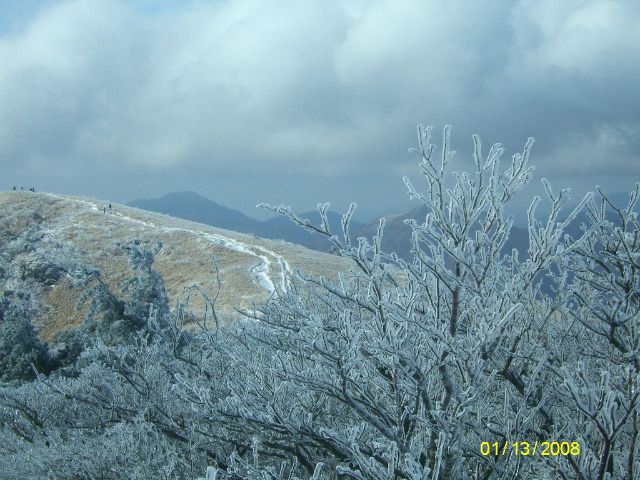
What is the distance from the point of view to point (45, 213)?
215 feet

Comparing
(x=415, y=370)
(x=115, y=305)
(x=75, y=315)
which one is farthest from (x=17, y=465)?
(x=75, y=315)

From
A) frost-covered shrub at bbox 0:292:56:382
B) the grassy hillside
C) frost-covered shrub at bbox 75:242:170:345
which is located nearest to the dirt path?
the grassy hillside

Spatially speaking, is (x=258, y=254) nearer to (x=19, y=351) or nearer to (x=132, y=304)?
(x=132, y=304)

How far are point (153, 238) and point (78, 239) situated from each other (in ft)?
33.3

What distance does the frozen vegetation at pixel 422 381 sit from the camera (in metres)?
4.27

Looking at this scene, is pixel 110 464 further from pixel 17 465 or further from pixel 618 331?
pixel 618 331

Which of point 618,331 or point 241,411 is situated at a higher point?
point 618,331

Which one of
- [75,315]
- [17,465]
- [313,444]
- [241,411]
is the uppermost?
[241,411]
